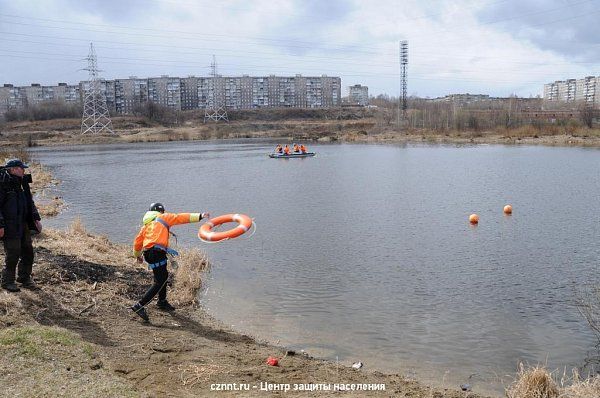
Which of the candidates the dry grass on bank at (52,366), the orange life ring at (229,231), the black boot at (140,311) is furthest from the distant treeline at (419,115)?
the dry grass on bank at (52,366)

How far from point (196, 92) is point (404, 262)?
168 metres

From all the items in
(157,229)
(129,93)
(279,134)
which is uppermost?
(129,93)

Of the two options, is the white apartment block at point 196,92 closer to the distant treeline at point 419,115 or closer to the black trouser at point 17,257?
the distant treeline at point 419,115

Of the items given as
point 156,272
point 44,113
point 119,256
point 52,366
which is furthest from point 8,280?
point 44,113

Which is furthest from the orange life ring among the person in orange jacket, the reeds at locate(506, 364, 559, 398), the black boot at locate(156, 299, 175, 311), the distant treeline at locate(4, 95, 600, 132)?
→ the distant treeline at locate(4, 95, 600, 132)

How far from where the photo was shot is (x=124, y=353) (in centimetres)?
684

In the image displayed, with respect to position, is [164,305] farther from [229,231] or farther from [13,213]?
[13,213]

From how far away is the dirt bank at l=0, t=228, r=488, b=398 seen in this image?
586 cm

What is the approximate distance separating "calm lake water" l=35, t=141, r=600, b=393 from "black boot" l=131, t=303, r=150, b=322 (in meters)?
1.84

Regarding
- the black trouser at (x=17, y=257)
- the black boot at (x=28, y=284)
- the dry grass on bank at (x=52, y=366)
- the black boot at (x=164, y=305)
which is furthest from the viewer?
the black boot at (x=164, y=305)

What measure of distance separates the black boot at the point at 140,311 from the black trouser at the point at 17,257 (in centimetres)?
186

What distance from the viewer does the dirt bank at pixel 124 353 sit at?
586cm

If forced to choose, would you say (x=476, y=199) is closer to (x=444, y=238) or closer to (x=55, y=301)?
(x=444, y=238)

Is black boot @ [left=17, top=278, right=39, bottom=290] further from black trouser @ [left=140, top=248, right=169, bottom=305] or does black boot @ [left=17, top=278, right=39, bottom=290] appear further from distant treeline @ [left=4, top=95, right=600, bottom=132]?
distant treeline @ [left=4, top=95, right=600, bottom=132]
